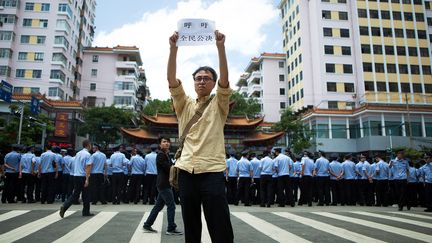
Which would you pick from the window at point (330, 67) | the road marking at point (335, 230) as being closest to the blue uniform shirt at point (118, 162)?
the road marking at point (335, 230)

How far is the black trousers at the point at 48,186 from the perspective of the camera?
10766mm

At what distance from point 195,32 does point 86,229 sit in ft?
14.9

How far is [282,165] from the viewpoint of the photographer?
11305mm

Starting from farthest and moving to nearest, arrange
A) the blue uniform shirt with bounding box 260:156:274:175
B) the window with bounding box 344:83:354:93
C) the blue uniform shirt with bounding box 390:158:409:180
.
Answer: the window with bounding box 344:83:354:93 < the blue uniform shirt with bounding box 260:156:274:175 < the blue uniform shirt with bounding box 390:158:409:180

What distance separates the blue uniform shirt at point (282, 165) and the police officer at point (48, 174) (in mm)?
7605

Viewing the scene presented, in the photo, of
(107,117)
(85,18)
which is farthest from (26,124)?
(85,18)

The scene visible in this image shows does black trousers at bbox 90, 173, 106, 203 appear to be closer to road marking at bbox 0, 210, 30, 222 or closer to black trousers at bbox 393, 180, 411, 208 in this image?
road marking at bbox 0, 210, 30, 222

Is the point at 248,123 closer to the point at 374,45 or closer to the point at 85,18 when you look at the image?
the point at 374,45

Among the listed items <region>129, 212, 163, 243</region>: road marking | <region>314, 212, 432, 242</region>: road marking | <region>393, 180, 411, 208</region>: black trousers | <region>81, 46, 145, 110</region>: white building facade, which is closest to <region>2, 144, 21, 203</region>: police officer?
<region>129, 212, 163, 243</region>: road marking

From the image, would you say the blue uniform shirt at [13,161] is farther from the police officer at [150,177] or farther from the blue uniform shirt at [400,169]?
the blue uniform shirt at [400,169]

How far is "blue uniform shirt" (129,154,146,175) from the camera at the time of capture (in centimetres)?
1144

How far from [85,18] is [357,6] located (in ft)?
139

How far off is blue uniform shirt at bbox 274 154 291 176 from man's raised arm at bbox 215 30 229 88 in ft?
29.4

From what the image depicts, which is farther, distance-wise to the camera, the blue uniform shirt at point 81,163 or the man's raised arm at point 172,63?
the blue uniform shirt at point 81,163
